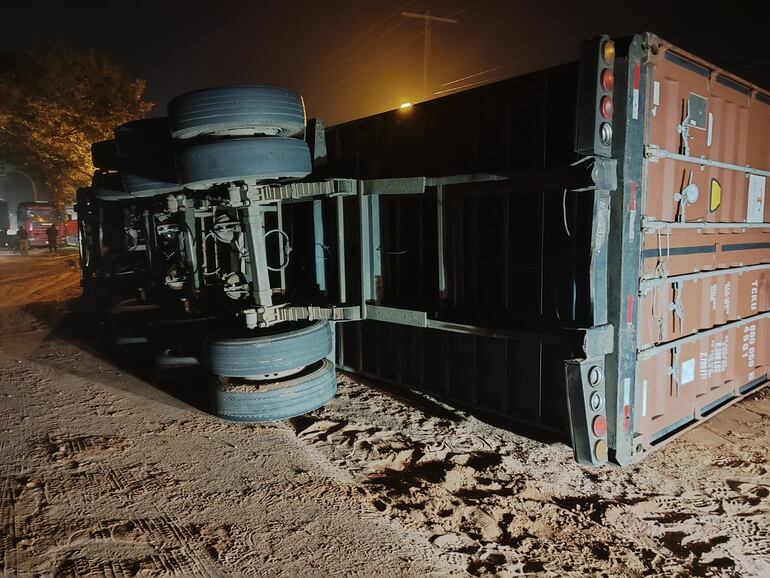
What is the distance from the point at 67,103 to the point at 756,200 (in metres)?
27.8

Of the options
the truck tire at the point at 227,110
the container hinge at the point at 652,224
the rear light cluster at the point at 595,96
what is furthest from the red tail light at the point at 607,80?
the truck tire at the point at 227,110

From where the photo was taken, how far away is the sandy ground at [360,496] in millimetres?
2814

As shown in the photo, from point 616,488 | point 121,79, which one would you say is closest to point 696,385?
point 616,488

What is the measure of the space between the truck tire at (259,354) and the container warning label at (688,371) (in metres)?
3.25

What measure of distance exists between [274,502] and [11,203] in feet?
256

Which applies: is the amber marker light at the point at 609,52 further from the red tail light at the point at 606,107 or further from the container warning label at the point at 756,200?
the container warning label at the point at 756,200

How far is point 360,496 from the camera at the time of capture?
11.4 feet

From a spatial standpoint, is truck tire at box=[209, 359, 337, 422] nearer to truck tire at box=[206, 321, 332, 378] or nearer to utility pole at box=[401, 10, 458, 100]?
truck tire at box=[206, 321, 332, 378]

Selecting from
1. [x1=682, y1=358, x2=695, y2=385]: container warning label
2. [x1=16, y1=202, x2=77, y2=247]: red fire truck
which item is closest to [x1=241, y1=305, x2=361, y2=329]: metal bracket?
[x1=682, y1=358, x2=695, y2=385]: container warning label

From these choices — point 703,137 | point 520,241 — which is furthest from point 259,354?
point 703,137

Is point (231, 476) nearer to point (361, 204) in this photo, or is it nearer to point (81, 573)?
point (81, 573)

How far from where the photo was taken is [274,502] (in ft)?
11.2

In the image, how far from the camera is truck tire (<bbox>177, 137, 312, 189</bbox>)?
171 inches

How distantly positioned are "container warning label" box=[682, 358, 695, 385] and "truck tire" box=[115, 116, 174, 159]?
17.9 feet
